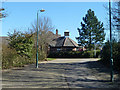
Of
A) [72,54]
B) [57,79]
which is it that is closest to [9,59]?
[57,79]

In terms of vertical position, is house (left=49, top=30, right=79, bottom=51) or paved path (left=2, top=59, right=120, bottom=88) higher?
house (left=49, top=30, right=79, bottom=51)

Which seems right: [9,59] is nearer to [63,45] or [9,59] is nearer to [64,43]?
[63,45]

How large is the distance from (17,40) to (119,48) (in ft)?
37.3

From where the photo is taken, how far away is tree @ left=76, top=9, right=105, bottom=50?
4203 cm

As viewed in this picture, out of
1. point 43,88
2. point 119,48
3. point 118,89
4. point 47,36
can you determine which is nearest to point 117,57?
point 119,48

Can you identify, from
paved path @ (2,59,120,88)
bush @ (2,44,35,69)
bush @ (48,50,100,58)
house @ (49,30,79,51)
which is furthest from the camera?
house @ (49,30,79,51)

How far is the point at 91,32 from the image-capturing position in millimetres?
42094

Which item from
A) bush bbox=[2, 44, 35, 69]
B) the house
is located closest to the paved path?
bush bbox=[2, 44, 35, 69]

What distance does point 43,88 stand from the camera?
7.62m

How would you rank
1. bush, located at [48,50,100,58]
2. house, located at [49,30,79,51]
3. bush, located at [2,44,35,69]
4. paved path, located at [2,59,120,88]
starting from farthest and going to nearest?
house, located at [49,30,79,51]
bush, located at [48,50,100,58]
bush, located at [2,44,35,69]
paved path, located at [2,59,120,88]

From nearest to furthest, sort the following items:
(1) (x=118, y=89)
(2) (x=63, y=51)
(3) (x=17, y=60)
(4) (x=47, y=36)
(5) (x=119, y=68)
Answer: (1) (x=118, y=89) → (5) (x=119, y=68) → (3) (x=17, y=60) → (4) (x=47, y=36) → (2) (x=63, y=51)

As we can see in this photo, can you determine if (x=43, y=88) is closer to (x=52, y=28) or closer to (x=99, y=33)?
(x=52, y=28)

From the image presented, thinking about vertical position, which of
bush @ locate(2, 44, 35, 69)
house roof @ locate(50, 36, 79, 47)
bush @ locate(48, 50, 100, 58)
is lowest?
bush @ locate(48, 50, 100, 58)

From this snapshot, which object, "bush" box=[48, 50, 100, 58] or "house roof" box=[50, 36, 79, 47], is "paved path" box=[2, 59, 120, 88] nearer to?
"bush" box=[48, 50, 100, 58]
